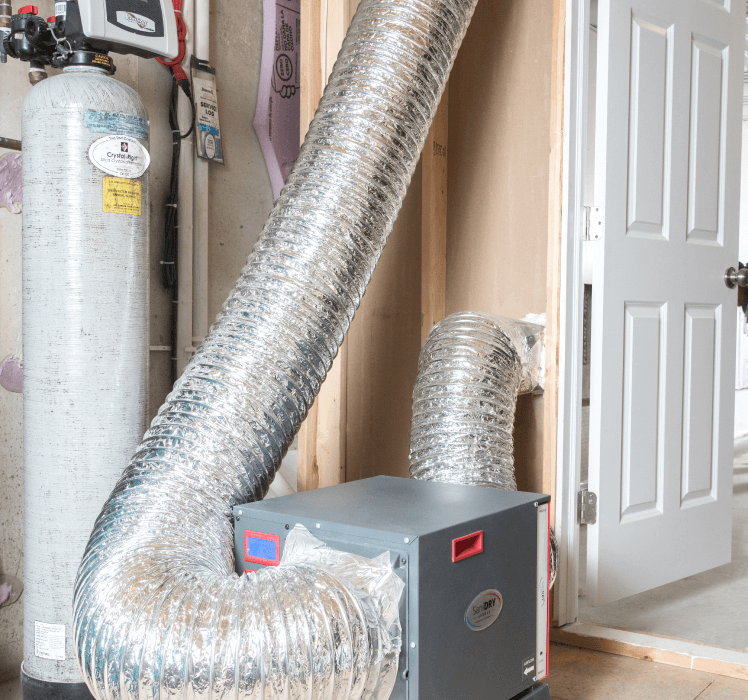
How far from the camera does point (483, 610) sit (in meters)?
1.34

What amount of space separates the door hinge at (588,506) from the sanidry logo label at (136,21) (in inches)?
64.6

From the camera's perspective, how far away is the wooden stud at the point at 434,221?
2.48 metres

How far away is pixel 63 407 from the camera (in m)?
1.70

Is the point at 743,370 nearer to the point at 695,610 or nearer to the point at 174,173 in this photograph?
the point at 695,610

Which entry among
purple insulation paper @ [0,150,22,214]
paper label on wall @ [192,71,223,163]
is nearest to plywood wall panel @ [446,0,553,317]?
paper label on wall @ [192,71,223,163]

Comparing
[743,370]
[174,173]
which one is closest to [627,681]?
[174,173]

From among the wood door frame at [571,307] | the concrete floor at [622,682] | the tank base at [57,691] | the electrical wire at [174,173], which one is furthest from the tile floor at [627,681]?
the electrical wire at [174,173]

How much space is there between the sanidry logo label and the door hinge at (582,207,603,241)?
1.24m

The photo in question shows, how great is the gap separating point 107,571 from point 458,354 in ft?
3.27

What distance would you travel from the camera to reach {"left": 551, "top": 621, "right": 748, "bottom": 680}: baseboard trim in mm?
1950

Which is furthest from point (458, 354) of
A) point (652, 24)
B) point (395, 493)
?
point (652, 24)

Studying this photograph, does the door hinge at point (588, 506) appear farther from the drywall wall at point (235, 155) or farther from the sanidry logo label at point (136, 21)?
the sanidry logo label at point (136, 21)

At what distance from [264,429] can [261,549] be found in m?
0.23

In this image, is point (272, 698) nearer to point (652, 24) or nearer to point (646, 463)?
point (646, 463)
